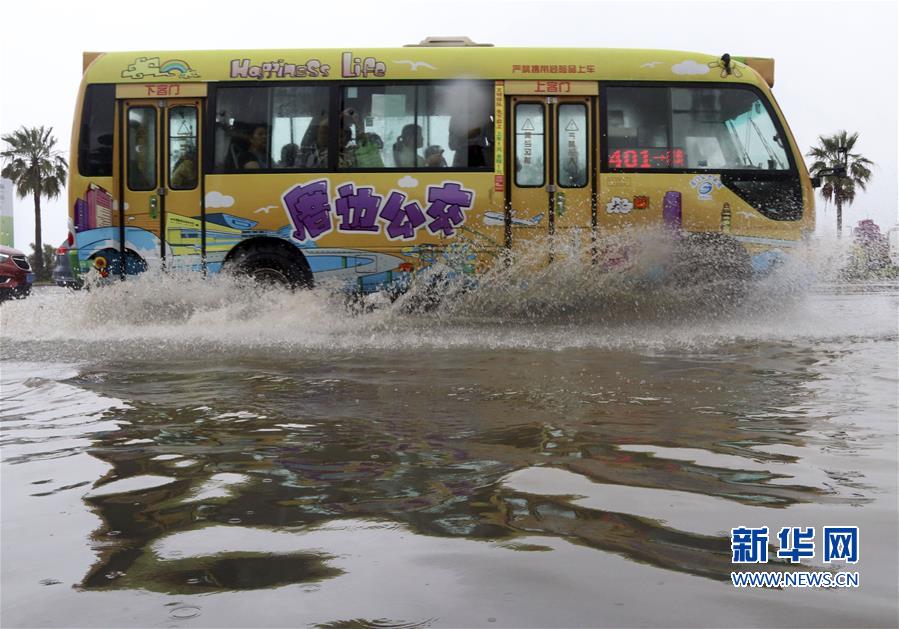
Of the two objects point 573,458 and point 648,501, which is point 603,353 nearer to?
point 573,458

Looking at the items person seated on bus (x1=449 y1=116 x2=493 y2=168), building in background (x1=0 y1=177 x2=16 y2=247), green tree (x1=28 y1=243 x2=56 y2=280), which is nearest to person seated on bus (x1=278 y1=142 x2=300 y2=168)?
person seated on bus (x1=449 y1=116 x2=493 y2=168)

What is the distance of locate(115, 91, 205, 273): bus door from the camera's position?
1020cm

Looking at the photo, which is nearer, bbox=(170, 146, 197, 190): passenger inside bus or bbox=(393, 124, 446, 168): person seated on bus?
bbox=(393, 124, 446, 168): person seated on bus

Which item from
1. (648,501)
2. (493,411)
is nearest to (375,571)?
(648,501)

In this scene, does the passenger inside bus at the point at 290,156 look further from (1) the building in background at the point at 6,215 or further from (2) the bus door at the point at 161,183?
(1) the building in background at the point at 6,215

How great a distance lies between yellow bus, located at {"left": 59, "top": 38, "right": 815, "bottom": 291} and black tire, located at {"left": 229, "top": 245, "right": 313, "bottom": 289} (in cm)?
2

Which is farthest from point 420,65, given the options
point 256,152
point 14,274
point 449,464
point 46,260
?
point 46,260

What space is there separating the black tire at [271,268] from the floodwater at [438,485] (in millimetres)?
3236

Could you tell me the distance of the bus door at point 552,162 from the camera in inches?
393

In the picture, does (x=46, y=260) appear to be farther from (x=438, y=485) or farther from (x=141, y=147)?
(x=438, y=485)

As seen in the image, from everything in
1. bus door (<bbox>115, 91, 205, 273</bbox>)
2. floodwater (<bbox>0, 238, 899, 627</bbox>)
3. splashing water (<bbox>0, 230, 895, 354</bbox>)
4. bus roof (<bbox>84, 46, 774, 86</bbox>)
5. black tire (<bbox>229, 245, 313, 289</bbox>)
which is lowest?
floodwater (<bbox>0, 238, 899, 627</bbox>)

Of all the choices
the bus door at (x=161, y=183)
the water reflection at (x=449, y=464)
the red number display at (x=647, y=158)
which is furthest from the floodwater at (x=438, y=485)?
the red number display at (x=647, y=158)

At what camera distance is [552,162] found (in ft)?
33.0

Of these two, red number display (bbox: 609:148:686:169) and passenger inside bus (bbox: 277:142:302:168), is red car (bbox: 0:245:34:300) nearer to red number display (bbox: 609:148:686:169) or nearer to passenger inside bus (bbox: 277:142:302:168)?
passenger inside bus (bbox: 277:142:302:168)
